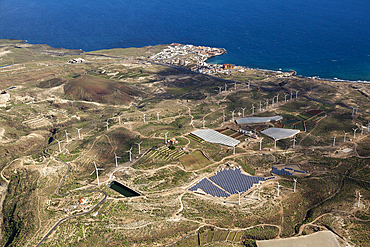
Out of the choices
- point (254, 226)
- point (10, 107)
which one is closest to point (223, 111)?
point (254, 226)

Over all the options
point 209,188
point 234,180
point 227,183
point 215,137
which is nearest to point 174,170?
point 209,188

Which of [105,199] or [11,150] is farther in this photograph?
[11,150]

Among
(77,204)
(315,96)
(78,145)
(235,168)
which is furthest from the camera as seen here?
(315,96)

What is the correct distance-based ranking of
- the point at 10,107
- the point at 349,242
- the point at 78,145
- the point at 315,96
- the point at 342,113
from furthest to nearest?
the point at 315,96
the point at 10,107
the point at 342,113
the point at 78,145
the point at 349,242

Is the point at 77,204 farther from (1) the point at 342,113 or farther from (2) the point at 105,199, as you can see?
(1) the point at 342,113

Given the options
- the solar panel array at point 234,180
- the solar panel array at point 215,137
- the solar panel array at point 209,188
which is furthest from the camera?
the solar panel array at point 215,137

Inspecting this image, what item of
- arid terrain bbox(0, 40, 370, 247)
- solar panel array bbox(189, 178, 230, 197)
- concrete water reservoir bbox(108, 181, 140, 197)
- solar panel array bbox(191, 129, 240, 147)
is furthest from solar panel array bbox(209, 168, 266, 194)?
concrete water reservoir bbox(108, 181, 140, 197)

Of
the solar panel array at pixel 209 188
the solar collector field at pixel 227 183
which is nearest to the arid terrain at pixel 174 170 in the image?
the solar panel array at pixel 209 188

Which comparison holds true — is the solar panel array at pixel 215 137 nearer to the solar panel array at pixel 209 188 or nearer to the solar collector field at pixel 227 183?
the solar collector field at pixel 227 183
